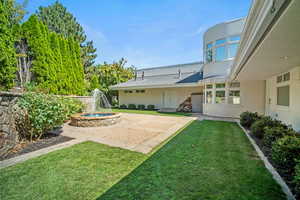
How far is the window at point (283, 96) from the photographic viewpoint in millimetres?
Answer: 5844

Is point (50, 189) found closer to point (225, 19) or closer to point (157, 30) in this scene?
point (157, 30)

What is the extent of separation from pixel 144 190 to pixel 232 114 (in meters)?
10.3

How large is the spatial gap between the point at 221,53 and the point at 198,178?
11.6 metres

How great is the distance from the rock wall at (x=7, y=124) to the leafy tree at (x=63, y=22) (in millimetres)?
21668

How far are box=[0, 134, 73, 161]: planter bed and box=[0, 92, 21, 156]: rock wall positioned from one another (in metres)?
0.17

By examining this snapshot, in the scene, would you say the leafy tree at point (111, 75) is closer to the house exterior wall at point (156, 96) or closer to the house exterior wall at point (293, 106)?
the house exterior wall at point (156, 96)

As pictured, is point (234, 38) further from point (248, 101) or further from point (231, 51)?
point (248, 101)

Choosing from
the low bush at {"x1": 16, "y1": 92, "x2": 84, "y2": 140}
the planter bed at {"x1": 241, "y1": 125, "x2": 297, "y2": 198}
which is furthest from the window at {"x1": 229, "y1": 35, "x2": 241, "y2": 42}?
the low bush at {"x1": 16, "y1": 92, "x2": 84, "y2": 140}

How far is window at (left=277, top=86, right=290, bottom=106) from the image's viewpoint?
230 inches

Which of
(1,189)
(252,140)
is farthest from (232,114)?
(1,189)

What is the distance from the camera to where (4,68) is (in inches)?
264

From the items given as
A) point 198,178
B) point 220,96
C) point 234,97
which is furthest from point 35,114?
point 234,97

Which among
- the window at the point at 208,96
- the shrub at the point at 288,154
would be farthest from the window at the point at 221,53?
the shrub at the point at 288,154

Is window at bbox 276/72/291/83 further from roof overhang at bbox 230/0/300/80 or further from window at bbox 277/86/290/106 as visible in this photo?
roof overhang at bbox 230/0/300/80
